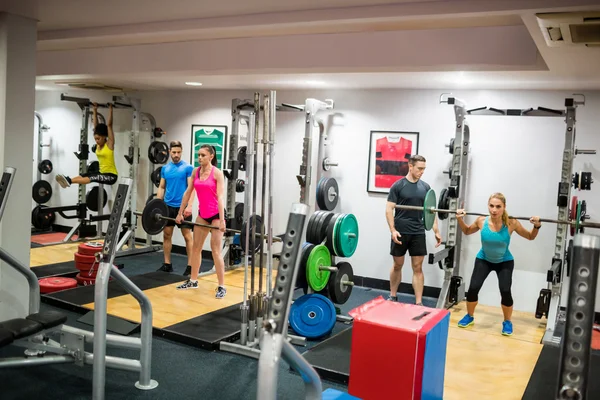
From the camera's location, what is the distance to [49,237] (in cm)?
837

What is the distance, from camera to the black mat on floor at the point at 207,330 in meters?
4.22

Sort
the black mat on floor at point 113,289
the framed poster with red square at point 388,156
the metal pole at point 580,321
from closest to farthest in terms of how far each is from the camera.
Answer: the metal pole at point 580,321 < the black mat on floor at point 113,289 < the framed poster with red square at point 388,156

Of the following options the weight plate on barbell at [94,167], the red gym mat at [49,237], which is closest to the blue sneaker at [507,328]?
the weight plate on barbell at [94,167]

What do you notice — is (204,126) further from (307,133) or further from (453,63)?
(453,63)

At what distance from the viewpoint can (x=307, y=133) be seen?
5.71 metres

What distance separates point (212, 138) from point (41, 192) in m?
→ 2.94

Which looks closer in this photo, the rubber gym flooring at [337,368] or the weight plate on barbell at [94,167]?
the rubber gym flooring at [337,368]

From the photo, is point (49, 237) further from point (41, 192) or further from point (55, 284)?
point (55, 284)

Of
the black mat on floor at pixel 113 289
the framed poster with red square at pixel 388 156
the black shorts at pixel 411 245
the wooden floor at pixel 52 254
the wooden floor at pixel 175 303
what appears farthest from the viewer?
the wooden floor at pixel 52 254

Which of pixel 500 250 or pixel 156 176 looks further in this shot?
pixel 156 176

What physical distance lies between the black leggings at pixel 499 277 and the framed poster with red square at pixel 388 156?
1575 millimetres

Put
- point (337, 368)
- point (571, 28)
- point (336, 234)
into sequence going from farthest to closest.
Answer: point (336, 234)
point (337, 368)
point (571, 28)

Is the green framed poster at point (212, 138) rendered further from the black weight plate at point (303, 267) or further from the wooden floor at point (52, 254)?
the black weight plate at point (303, 267)

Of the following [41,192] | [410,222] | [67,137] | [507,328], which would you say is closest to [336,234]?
[410,222]
